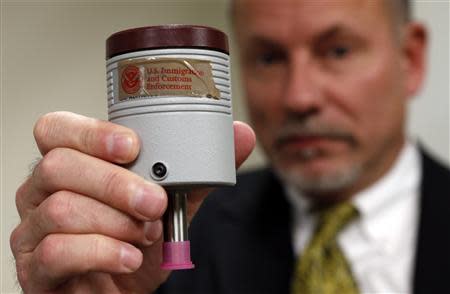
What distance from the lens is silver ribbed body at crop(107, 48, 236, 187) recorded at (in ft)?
1.86

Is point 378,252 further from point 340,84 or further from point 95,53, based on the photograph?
point 95,53

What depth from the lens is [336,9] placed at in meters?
1.41

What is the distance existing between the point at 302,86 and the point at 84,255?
0.82 metres

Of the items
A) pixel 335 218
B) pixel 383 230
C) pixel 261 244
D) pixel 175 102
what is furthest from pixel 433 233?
pixel 175 102

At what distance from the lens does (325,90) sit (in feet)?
4.54

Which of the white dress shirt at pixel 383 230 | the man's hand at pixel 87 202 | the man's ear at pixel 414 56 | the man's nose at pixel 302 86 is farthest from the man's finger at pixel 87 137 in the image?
the man's ear at pixel 414 56

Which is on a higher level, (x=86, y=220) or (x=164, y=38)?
(x=164, y=38)

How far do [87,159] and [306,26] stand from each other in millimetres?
855

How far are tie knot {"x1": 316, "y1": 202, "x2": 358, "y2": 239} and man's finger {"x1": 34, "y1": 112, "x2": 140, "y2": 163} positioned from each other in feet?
2.65

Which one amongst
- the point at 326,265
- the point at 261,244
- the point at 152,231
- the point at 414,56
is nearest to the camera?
the point at 152,231

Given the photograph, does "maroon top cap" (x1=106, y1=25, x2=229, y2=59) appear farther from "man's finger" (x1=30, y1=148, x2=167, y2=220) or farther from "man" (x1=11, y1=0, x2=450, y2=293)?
"man" (x1=11, y1=0, x2=450, y2=293)

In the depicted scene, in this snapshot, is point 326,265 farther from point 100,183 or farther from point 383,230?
point 100,183

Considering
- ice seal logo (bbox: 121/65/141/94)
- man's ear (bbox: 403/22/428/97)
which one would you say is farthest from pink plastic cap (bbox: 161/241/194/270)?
man's ear (bbox: 403/22/428/97)

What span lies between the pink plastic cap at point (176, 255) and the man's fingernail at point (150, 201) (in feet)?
0.11
